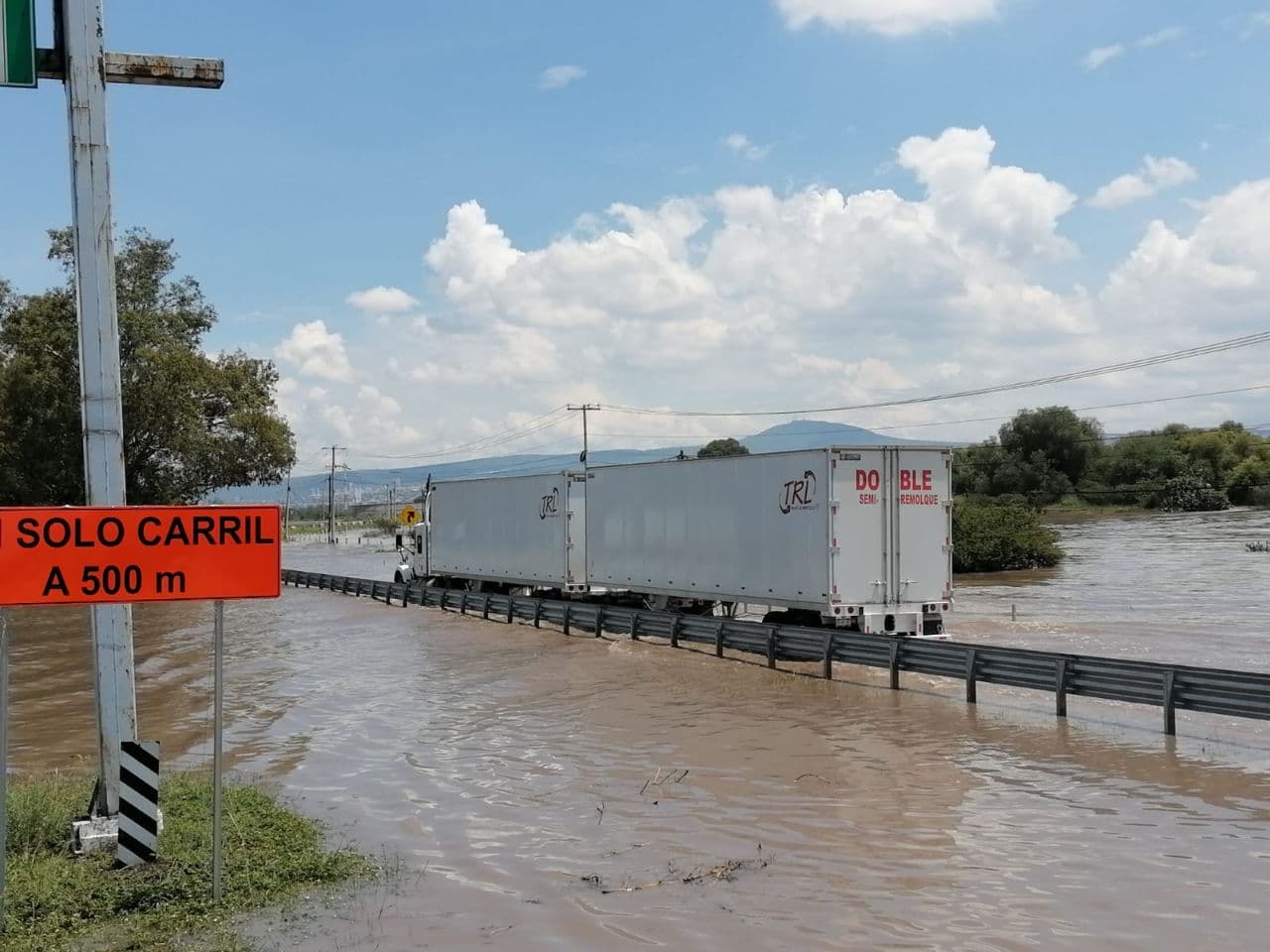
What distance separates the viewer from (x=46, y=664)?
25.1 metres

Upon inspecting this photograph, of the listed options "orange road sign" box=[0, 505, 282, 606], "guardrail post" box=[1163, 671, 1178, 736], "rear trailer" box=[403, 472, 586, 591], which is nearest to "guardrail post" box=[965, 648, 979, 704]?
"guardrail post" box=[1163, 671, 1178, 736]

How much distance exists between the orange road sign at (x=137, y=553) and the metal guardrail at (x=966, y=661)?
10.5m

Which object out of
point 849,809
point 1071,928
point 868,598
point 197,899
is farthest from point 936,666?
point 197,899

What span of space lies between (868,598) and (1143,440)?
10406 centimetres

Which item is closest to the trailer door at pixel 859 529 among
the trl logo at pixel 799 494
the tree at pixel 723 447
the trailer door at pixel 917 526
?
the trailer door at pixel 917 526

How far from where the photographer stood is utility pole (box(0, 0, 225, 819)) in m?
9.00

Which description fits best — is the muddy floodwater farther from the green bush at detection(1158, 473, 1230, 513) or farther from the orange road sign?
the green bush at detection(1158, 473, 1230, 513)

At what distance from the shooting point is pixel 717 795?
37.3 ft

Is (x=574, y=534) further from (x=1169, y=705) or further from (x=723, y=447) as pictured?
(x=723, y=447)

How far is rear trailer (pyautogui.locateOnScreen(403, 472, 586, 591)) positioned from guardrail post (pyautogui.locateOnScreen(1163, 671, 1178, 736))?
58.6 ft

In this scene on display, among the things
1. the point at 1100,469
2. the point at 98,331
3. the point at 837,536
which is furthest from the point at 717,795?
the point at 1100,469

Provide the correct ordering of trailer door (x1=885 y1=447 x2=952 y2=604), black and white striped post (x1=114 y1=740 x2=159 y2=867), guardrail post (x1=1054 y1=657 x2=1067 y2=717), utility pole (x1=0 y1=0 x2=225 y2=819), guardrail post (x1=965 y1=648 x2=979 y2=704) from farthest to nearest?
trailer door (x1=885 y1=447 x2=952 y2=604) < guardrail post (x1=965 y1=648 x2=979 y2=704) < guardrail post (x1=1054 y1=657 x2=1067 y2=717) < utility pole (x1=0 y1=0 x2=225 y2=819) < black and white striped post (x1=114 y1=740 x2=159 y2=867)

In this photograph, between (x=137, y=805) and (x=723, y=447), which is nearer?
(x=137, y=805)

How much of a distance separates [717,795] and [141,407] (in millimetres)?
42930
